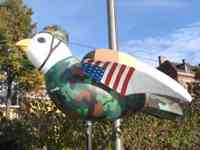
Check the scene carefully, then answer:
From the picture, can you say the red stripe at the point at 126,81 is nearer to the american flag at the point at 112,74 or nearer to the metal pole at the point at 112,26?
the american flag at the point at 112,74

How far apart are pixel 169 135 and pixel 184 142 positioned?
477mm

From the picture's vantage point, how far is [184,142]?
11648 millimetres

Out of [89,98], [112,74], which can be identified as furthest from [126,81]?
[89,98]

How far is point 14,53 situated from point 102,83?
16.5m

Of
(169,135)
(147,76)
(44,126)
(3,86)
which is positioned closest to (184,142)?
(169,135)

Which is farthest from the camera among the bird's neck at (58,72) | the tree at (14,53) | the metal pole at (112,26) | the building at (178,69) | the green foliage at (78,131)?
the building at (178,69)

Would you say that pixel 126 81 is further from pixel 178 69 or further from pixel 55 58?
pixel 178 69

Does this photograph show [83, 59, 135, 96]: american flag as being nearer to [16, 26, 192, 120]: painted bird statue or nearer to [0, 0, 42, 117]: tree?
[16, 26, 192, 120]: painted bird statue

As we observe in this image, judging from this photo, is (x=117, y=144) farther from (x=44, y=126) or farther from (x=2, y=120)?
(x=2, y=120)

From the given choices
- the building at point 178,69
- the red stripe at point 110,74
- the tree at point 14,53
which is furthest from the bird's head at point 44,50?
the building at point 178,69

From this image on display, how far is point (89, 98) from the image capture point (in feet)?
23.5

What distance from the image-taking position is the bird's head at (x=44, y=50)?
7.30 meters

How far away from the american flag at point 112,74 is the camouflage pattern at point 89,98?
84 mm

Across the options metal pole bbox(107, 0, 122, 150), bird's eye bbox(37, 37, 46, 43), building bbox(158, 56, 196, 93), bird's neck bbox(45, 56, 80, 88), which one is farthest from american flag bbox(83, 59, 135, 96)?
building bbox(158, 56, 196, 93)
